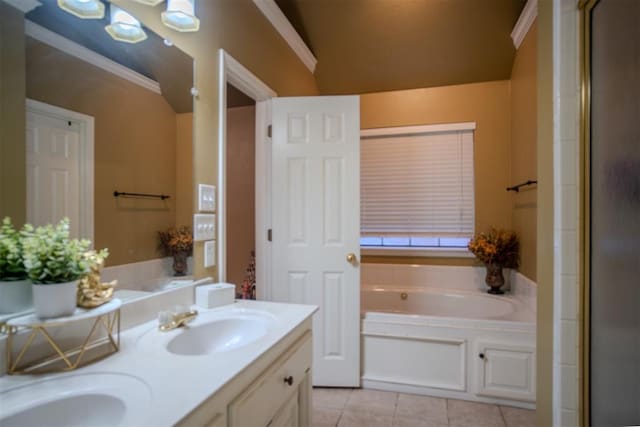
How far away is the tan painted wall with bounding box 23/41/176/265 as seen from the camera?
0.98 meters

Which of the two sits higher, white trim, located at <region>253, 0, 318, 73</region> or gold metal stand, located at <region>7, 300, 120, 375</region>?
white trim, located at <region>253, 0, 318, 73</region>

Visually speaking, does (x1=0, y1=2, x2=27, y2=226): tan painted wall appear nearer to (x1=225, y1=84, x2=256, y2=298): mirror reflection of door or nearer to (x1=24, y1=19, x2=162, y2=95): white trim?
(x1=24, y1=19, x2=162, y2=95): white trim

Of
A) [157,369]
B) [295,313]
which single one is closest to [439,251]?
[295,313]

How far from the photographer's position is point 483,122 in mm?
2988

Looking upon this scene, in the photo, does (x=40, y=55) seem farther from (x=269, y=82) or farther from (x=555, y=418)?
(x=555, y=418)

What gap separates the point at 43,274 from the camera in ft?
2.62

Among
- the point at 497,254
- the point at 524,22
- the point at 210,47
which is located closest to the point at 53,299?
the point at 210,47

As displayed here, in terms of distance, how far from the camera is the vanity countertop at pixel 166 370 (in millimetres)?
671

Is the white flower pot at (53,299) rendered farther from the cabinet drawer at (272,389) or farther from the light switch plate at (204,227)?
the light switch plate at (204,227)

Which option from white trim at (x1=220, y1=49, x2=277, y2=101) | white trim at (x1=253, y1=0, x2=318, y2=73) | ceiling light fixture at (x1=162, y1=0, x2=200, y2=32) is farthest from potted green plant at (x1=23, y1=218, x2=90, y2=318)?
white trim at (x1=253, y1=0, x2=318, y2=73)

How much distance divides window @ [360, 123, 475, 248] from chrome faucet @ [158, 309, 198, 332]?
2.33m

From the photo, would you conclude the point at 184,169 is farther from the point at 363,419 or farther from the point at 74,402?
the point at 363,419

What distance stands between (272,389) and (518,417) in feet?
5.84

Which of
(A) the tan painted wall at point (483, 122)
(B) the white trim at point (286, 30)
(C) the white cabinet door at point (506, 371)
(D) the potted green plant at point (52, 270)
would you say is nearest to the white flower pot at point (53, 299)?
(D) the potted green plant at point (52, 270)
